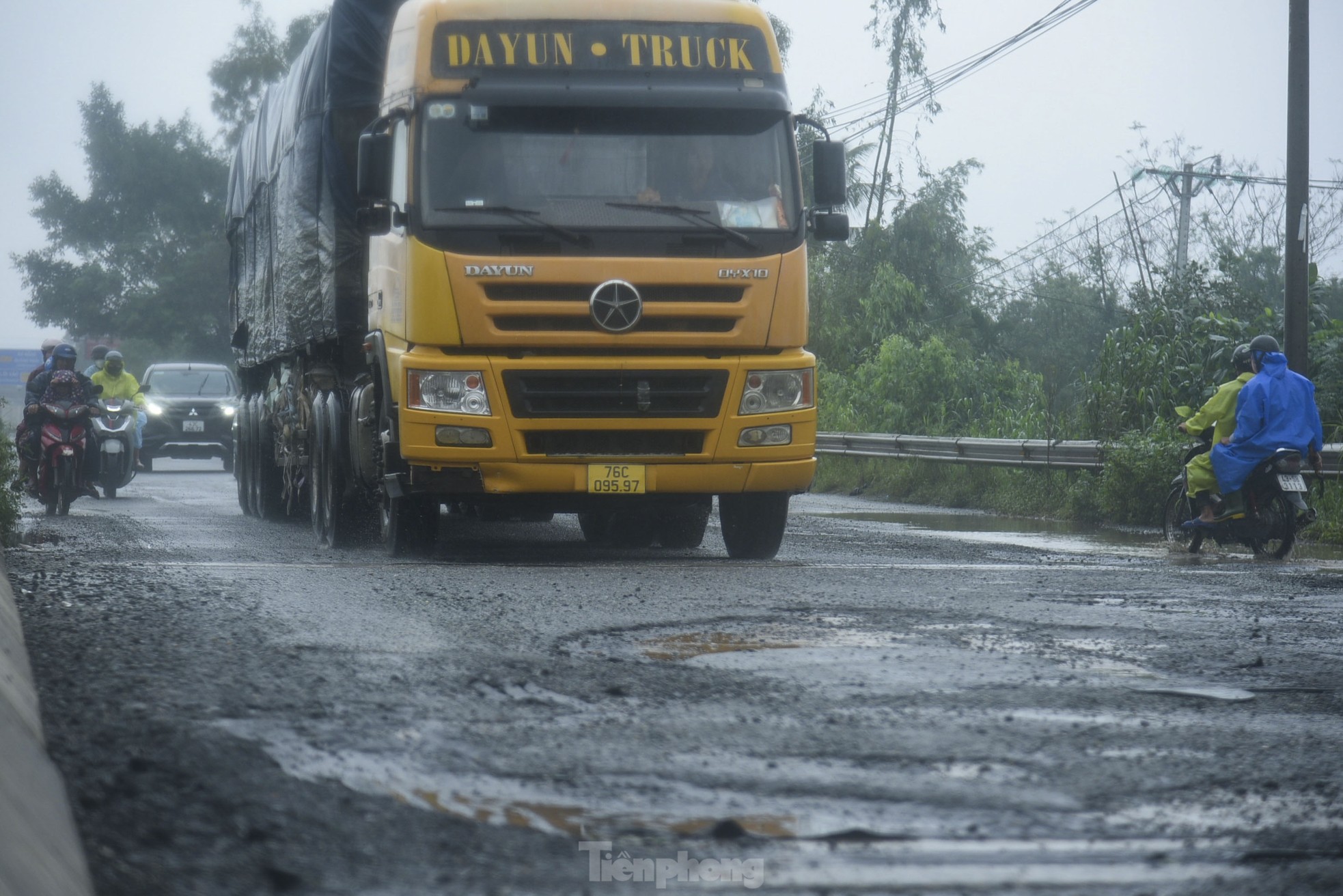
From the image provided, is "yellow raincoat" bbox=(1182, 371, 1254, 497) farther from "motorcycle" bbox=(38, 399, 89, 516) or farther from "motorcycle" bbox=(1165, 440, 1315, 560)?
"motorcycle" bbox=(38, 399, 89, 516)

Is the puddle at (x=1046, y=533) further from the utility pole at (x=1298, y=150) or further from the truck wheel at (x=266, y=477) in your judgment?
the truck wheel at (x=266, y=477)

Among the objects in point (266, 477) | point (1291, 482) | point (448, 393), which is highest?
point (448, 393)

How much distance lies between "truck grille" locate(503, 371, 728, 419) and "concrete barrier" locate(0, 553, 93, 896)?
5556mm

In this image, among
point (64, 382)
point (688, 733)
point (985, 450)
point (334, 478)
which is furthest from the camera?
point (985, 450)

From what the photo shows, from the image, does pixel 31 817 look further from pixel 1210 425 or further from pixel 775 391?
pixel 1210 425

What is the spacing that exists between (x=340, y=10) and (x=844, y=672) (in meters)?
8.02

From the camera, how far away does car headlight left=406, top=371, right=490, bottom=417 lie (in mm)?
9992

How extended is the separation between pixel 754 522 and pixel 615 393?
1.52 meters

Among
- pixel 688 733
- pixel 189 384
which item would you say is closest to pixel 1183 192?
pixel 189 384

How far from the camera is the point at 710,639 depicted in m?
6.47

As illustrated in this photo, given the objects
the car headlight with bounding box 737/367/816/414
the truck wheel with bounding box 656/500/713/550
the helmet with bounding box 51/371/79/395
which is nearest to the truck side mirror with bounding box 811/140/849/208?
the car headlight with bounding box 737/367/816/414

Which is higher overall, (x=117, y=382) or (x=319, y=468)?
(x=117, y=382)

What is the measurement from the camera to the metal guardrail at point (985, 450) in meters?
17.0

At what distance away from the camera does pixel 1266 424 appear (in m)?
12.6
